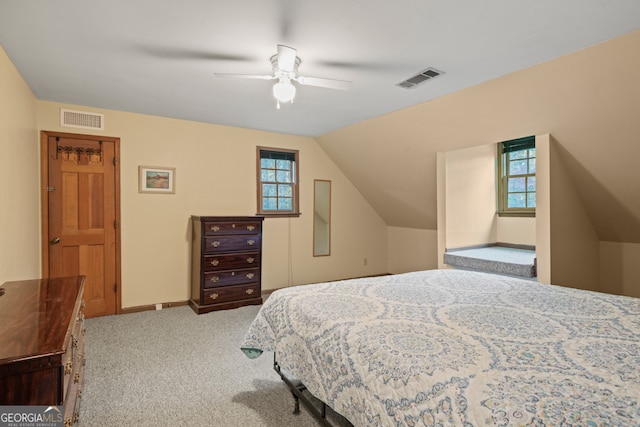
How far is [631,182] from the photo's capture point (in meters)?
3.14

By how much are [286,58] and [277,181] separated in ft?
9.57

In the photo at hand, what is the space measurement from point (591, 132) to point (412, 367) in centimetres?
287

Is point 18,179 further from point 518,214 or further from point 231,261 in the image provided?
point 518,214

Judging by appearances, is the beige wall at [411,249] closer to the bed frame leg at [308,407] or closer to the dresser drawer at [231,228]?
the dresser drawer at [231,228]

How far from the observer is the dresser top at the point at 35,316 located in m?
1.19

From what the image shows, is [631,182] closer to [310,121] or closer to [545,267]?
[545,267]

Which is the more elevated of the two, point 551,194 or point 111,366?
point 551,194

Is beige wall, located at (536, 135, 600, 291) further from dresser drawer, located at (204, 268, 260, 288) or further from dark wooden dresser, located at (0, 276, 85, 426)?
dark wooden dresser, located at (0, 276, 85, 426)

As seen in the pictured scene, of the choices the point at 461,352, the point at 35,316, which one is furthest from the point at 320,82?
the point at 35,316

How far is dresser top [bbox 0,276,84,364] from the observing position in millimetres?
1189

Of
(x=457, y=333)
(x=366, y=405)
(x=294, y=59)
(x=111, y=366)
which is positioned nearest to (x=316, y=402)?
(x=366, y=405)

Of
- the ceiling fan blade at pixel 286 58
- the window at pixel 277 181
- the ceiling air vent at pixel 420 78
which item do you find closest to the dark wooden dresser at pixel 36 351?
the ceiling fan blade at pixel 286 58

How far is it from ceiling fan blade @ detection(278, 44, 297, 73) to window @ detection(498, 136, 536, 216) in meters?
3.38

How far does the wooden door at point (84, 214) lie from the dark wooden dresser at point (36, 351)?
2.27 metres
